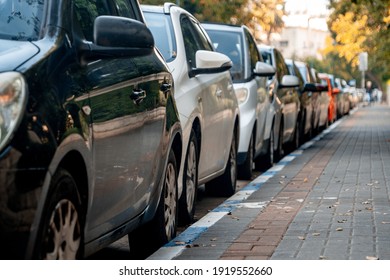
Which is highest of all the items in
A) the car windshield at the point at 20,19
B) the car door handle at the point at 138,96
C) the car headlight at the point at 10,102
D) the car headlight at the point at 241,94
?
the car windshield at the point at 20,19

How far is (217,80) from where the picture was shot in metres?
10.5

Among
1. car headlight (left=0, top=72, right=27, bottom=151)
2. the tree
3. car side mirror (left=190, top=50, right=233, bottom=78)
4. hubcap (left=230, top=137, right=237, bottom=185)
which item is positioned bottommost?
the tree

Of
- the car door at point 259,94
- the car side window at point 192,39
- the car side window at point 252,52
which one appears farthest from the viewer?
the car side window at point 252,52

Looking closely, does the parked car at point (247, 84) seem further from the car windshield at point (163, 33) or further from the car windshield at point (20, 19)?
the car windshield at point (20, 19)

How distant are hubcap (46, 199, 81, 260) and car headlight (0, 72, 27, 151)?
50cm

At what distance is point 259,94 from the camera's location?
47.6 ft

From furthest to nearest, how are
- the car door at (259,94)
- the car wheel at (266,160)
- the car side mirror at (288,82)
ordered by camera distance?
the car side mirror at (288,82), the car wheel at (266,160), the car door at (259,94)

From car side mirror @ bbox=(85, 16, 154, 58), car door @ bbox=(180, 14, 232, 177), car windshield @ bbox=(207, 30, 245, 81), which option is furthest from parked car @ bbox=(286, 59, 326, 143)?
car side mirror @ bbox=(85, 16, 154, 58)

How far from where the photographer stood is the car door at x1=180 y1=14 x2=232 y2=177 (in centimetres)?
974

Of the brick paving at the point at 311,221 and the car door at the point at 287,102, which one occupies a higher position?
the brick paving at the point at 311,221

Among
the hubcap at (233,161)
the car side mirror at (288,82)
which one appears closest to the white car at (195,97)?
the hubcap at (233,161)

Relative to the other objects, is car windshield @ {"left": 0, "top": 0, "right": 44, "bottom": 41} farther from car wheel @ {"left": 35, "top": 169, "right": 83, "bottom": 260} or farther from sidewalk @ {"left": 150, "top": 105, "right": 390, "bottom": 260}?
sidewalk @ {"left": 150, "top": 105, "right": 390, "bottom": 260}

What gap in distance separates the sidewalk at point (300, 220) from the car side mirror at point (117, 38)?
166 centimetres

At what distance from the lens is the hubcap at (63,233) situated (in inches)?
187
